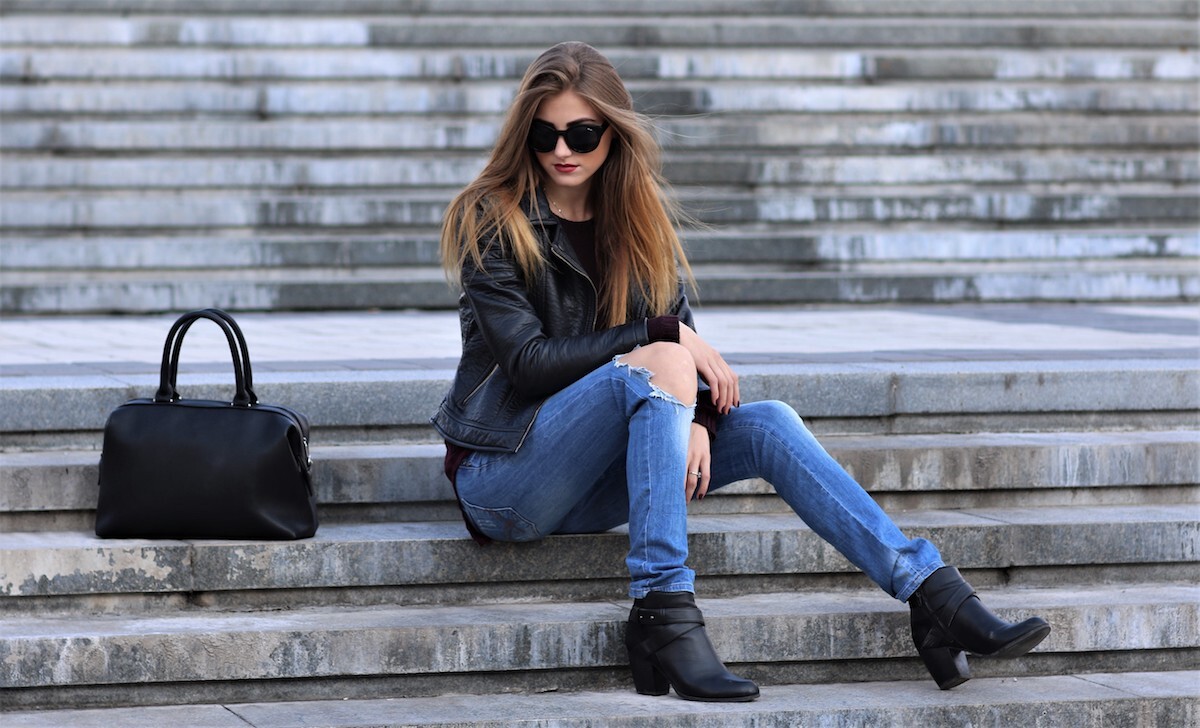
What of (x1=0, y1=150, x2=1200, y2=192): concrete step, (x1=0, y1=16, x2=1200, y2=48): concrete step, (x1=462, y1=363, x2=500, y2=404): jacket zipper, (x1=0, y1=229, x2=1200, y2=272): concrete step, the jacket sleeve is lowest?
(x1=462, y1=363, x2=500, y2=404): jacket zipper

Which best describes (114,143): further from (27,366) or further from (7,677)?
(7,677)

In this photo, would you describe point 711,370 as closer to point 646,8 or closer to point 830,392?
point 830,392

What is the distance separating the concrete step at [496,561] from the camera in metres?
3.57

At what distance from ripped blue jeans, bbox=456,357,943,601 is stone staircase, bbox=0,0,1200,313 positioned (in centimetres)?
467

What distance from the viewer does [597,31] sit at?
1052cm

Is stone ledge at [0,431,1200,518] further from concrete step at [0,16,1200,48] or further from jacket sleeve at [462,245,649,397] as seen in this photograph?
concrete step at [0,16,1200,48]

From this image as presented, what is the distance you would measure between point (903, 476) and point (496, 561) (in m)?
1.17

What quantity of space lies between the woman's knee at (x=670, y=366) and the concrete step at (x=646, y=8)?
7.65 m

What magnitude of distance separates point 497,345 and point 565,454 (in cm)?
28

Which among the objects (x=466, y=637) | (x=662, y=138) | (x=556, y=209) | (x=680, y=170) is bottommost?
(x=466, y=637)

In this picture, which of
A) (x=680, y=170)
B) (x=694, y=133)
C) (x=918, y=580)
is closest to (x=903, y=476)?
(x=918, y=580)

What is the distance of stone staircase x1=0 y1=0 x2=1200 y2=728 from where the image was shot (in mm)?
3457

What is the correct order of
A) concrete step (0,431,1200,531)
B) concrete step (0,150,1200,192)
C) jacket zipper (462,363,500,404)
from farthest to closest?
concrete step (0,150,1200,192), concrete step (0,431,1200,531), jacket zipper (462,363,500,404)

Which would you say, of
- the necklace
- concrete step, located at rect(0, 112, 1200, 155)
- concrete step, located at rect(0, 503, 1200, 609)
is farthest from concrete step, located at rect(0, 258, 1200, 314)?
the necklace
